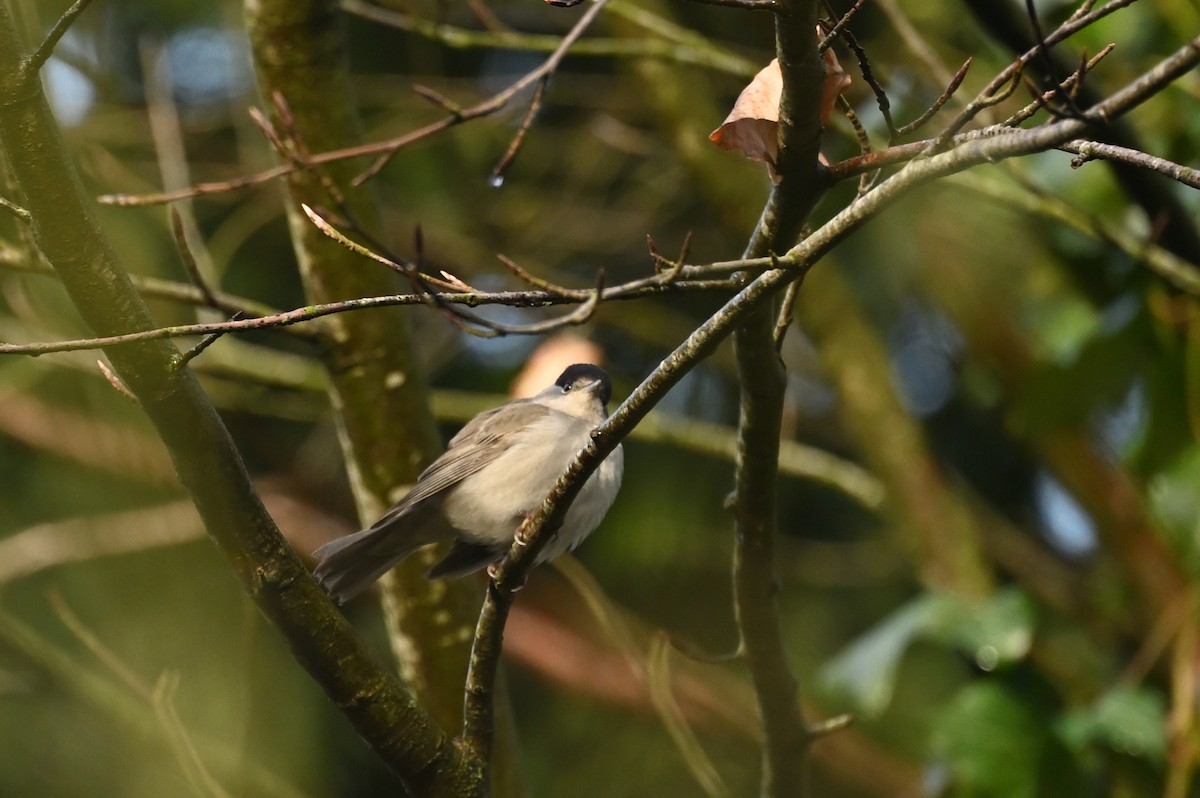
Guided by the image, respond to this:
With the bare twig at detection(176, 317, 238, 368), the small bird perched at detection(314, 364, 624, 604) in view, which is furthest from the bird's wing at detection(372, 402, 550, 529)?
the bare twig at detection(176, 317, 238, 368)

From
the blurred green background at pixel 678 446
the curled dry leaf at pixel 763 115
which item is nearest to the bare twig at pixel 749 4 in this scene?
the curled dry leaf at pixel 763 115

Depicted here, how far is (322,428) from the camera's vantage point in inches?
230

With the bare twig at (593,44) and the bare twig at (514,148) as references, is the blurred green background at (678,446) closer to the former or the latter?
the bare twig at (593,44)

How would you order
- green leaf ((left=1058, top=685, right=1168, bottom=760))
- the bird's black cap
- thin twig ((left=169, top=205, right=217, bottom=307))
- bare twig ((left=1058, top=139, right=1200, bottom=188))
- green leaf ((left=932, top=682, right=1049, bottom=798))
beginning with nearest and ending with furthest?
bare twig ((left=1058, top=139, right=1200, bottom=188)), thin twig ((left=169, top=205, right=217, bottom=307)), green leaf ((left=1058, top=685, right=1168, bottom=760)), green leaf ((left=932, top=682, right=1049, bottom=798)), the bird's black cap

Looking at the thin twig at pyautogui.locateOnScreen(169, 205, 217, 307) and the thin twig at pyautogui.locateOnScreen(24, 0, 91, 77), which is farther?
the thin twig at pyautogui.locateOnScreen(169, 205, 217, 307)

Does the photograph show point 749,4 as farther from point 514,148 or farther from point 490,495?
point 490,495

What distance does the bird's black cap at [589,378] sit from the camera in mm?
4133

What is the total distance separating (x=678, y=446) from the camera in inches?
203

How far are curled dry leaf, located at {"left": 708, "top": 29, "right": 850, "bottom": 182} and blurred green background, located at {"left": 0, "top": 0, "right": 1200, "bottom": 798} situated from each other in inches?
65.2

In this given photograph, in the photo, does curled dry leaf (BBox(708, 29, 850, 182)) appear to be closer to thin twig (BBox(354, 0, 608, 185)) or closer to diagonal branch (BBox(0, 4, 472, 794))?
thin twig (BBox(354, 0, 608, 185))

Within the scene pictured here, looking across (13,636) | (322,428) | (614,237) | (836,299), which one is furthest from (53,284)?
(836,299)

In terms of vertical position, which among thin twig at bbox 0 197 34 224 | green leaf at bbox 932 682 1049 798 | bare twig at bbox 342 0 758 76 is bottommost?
green leaf at bbox 932 682 1049 798

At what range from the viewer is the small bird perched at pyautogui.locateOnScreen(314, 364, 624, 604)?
3402 mm

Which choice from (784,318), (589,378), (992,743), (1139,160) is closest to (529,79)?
(784,318)
